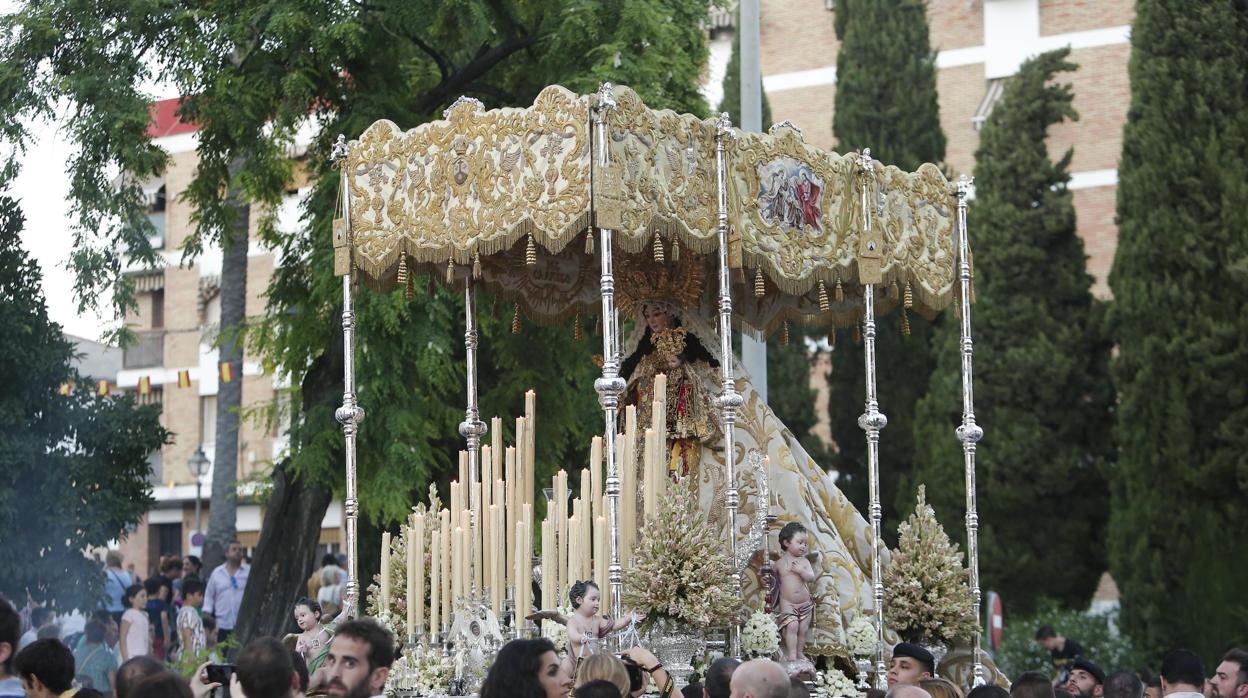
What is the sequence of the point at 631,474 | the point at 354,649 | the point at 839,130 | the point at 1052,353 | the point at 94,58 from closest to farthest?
1. the point at 354,649
2. the point at 631,474
3. the point at 94,58
4. the point at 1052,353
5. the point at 839,130

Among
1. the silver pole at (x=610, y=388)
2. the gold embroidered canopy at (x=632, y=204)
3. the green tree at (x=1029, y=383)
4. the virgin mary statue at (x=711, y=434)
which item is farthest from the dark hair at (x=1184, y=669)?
the green tree at (x=1029, y=383)

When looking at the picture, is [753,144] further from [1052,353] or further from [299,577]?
[1052,353]

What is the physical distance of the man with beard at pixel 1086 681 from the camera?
1254 cm

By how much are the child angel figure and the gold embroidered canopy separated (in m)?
1.67

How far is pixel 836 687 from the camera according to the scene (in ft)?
41.2

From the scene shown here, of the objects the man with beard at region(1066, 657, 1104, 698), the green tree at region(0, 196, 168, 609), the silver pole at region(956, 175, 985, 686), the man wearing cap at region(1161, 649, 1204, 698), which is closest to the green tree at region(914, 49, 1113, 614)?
the silver pole at region(956, 175, 985, 686)

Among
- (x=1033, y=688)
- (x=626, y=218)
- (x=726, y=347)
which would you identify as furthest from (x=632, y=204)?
(x=1033, y=688)

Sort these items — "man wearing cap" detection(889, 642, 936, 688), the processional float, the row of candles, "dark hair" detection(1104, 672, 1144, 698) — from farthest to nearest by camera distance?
the row of candles → the processional float → "dark hair" detection(1104, 672, 1144, 698) → "man wearing cap" detection(889, 642, 936, 688)

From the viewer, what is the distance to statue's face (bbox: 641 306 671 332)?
13.7 metres

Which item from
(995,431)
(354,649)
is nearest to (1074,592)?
(995,431)

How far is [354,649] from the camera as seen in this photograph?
6.72 metres

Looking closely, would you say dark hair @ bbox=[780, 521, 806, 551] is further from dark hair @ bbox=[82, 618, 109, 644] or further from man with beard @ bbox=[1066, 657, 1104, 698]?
dark hair @ bbox=[82, 618, 109, 644]

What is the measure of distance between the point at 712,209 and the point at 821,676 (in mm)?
3100

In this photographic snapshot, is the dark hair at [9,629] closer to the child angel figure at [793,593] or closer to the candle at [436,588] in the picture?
the candle at [436,588]
